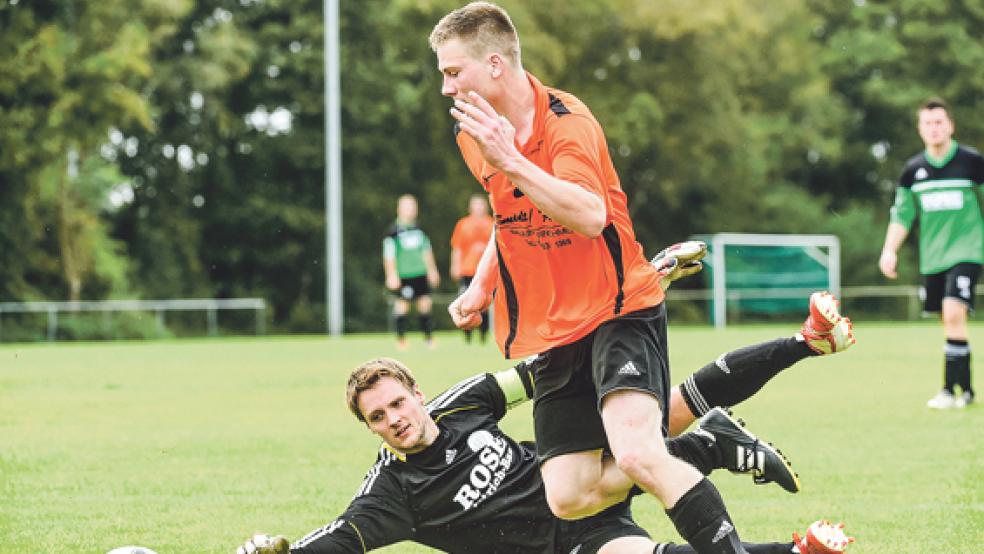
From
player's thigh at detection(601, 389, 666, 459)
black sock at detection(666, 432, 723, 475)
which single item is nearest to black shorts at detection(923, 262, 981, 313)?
black sock at detection(666, 432, 723, 475)

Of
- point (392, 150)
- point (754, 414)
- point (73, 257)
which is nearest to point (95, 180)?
point (73, 257)

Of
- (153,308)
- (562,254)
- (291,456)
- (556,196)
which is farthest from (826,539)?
(153,308)

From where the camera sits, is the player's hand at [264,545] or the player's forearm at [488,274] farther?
the player's forearm at [488,274]

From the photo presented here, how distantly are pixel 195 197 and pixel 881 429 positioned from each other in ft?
104

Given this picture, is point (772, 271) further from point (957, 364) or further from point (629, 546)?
point (629, 546)

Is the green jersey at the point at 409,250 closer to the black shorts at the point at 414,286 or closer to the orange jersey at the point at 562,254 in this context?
the black shorts at the point at 414,286

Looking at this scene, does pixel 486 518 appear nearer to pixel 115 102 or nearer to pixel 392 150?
pixel 115 102

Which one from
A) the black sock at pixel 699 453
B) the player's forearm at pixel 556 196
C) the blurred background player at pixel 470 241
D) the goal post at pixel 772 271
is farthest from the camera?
the goal post at pixel 772 271

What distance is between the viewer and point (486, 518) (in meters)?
4.93

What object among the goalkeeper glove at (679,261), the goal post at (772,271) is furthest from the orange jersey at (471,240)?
the goalkeeper glove at (679,261)

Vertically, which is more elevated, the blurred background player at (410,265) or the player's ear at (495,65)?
the player's ear at (495,65)

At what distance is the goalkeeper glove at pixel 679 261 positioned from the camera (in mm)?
5391

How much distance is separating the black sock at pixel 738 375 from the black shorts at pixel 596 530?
0.80 m

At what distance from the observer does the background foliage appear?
3469 centimetres
